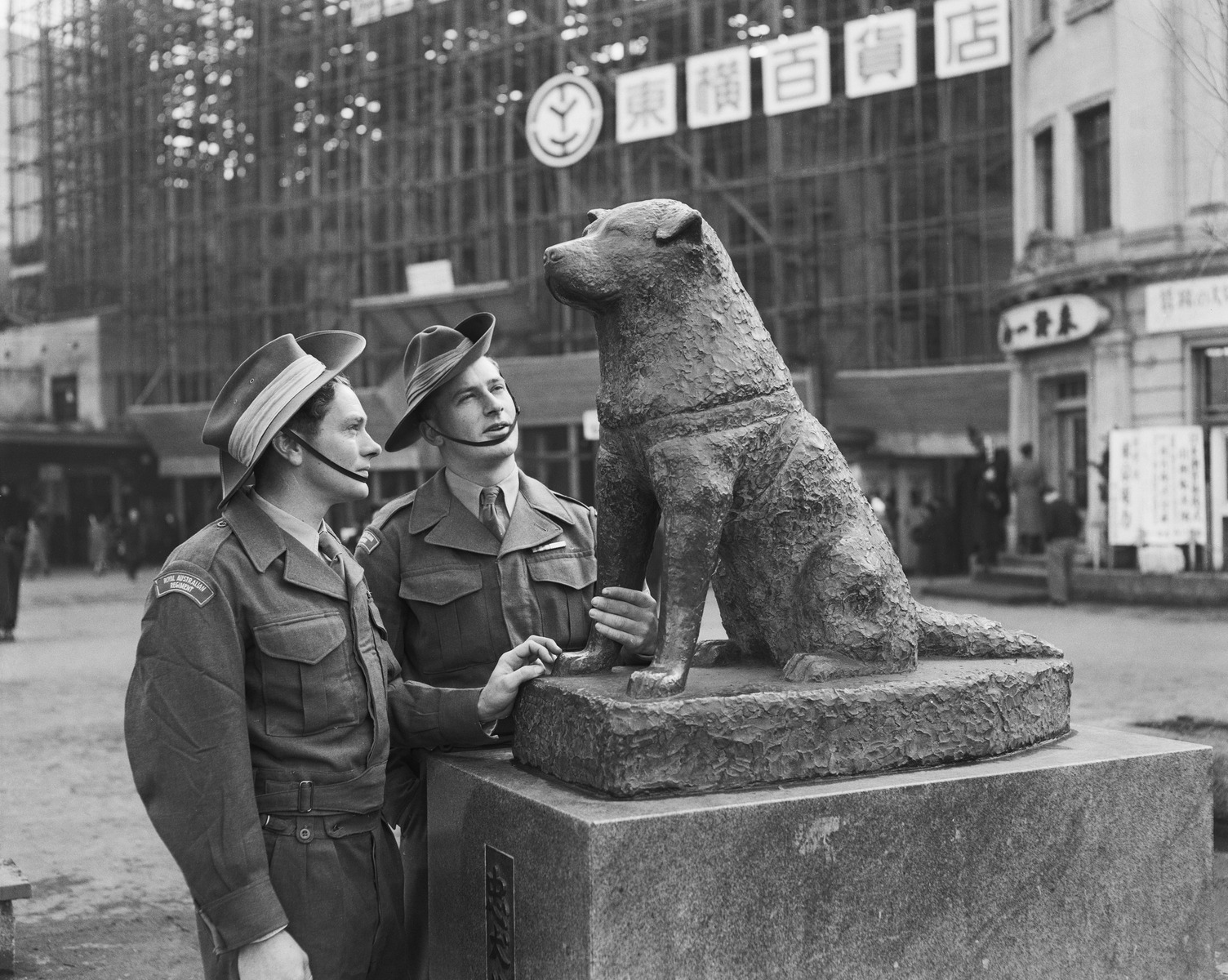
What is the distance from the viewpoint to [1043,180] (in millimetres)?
18609

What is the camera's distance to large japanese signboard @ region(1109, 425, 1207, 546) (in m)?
15.3

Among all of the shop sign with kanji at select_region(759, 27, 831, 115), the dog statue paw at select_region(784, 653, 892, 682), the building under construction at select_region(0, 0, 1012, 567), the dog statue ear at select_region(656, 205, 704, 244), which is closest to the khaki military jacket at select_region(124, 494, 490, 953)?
the dog statue paw at select_region(784, 653, 892, 682)

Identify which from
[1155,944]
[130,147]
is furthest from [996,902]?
[130,147]

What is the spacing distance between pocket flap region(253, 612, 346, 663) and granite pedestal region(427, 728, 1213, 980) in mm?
431

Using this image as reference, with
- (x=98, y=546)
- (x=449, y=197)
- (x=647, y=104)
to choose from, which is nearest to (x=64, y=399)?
(x=98, y=546)

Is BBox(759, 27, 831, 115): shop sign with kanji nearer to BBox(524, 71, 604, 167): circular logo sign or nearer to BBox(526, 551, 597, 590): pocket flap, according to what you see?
BBox(524, 71, 604, 167): circular logo sign

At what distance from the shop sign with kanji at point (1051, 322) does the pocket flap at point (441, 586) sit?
600 inches

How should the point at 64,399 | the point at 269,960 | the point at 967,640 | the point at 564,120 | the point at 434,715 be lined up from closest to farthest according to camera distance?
the point at 269,960, the point at 434,715, the point at 967,640, the point at 564,120, the point at 64,399

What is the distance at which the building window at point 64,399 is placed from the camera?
3450 centimetres

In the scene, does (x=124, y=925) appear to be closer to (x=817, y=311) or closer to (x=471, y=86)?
(x=817, y=311)

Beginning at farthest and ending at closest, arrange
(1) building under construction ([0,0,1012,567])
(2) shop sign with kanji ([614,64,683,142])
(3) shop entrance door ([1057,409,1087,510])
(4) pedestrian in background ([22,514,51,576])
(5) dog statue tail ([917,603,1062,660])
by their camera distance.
A: (4) pedestrian in background ([22,514,51,576]) → (1) building under construction ([0,0,1012,567]) → (2) shop sign with kanji ([614,64,683,142]) → (3) shop entrance door ([1057,409,1087,510]) → (5) dog statue tail ([917,603,1062,660])

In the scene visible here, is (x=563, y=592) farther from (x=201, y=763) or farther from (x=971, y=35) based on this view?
(x=971, y=35)

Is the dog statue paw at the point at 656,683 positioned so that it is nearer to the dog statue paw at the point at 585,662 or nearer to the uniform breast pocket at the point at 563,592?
the dog statue paw at the point at 585,662

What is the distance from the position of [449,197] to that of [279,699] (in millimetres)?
29604
